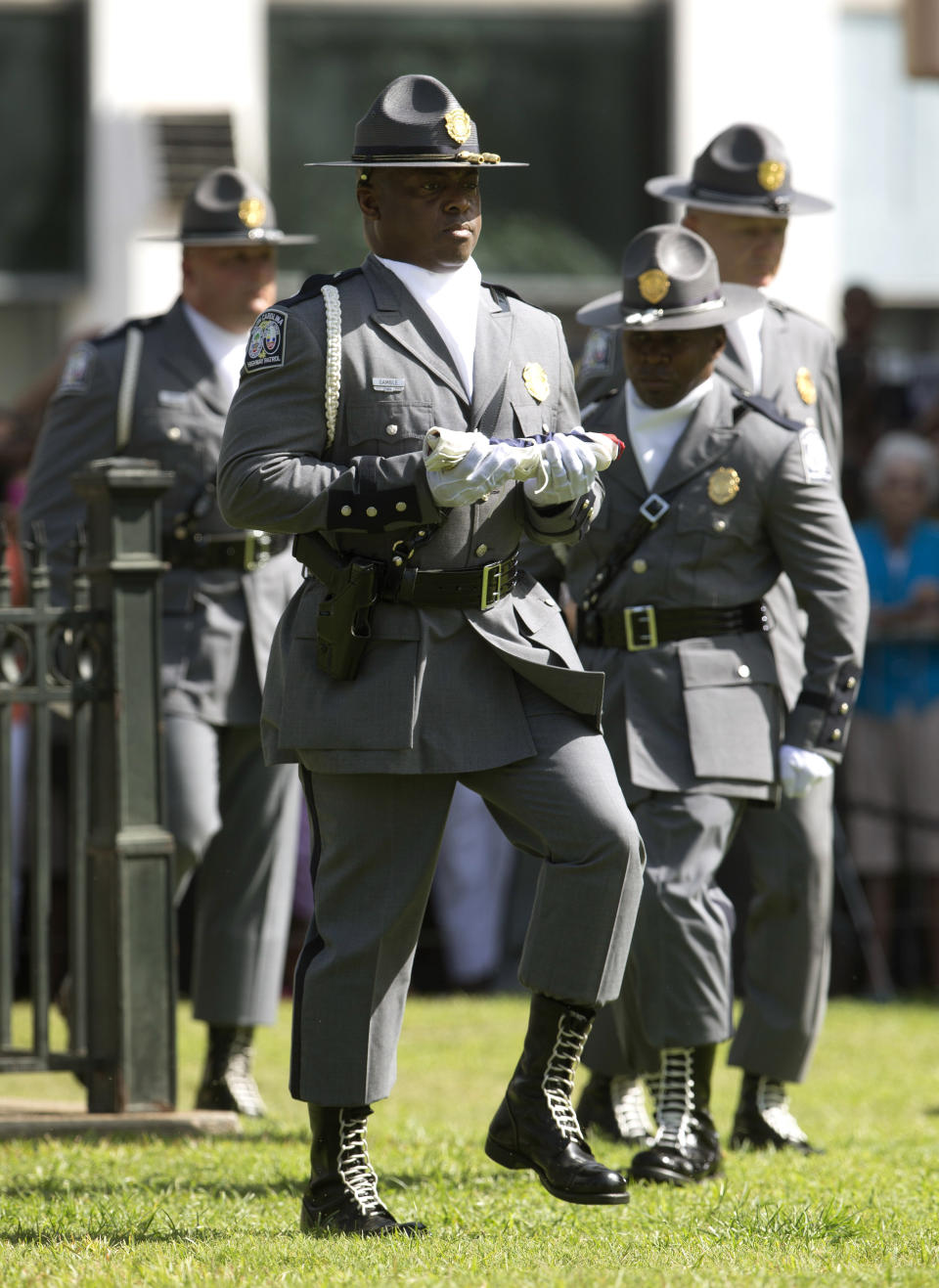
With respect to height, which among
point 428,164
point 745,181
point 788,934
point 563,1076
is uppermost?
point 428,164

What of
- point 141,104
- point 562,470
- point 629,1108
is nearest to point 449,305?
point 562,470

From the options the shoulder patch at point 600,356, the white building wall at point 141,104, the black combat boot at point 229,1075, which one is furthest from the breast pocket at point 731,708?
the white building wall at point 141,104

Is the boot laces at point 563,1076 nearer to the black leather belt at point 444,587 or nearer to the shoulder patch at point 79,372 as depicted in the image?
the black leather belt at point 444,587

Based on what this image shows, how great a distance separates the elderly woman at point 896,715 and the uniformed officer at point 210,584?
3.69 m

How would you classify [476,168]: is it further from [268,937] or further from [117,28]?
[117,28]

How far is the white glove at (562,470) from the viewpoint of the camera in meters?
4.41

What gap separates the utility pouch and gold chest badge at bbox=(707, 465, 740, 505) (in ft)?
4.62

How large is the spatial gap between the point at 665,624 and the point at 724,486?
1.21ft

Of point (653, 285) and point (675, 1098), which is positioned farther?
point (653, 285)

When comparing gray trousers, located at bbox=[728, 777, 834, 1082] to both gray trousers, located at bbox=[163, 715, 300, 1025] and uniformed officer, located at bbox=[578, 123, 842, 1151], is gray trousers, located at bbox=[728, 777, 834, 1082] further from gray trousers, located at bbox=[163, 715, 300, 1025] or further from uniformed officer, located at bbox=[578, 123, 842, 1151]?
gray trousers, located at bbox=[163, 715, 300, 1025]

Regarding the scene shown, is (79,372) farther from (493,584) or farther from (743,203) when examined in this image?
(493,584)

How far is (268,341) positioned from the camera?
457 centimetres

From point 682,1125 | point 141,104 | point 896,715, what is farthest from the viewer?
point 141,104

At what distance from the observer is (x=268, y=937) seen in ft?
22.3
